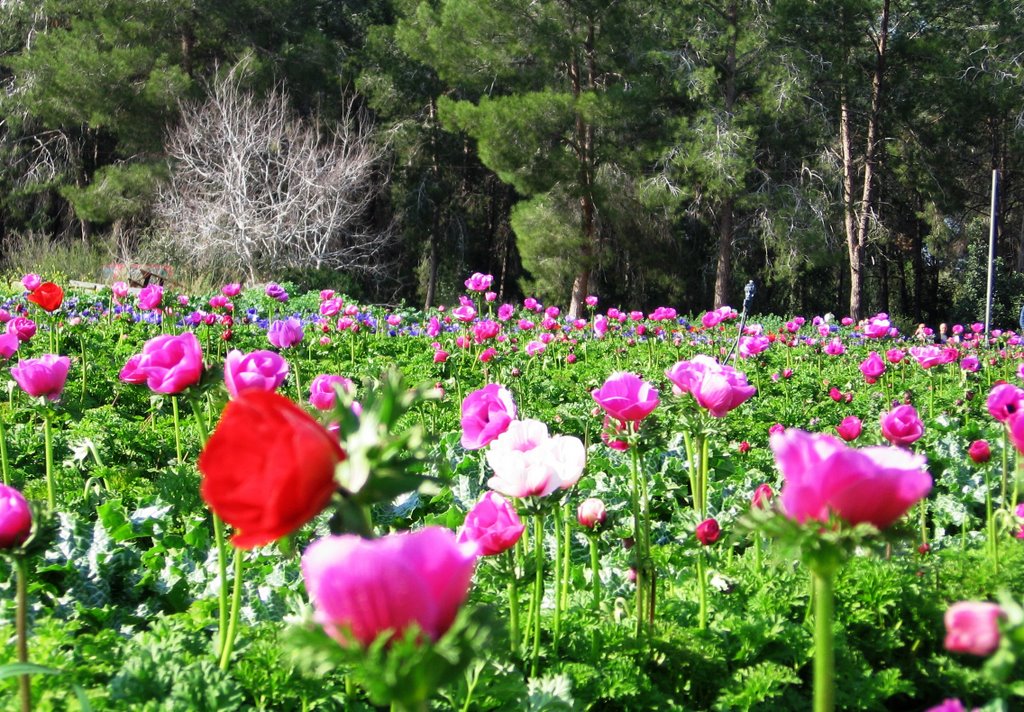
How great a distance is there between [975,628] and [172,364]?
60.0 inches

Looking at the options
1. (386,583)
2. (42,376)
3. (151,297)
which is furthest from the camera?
(151,297)

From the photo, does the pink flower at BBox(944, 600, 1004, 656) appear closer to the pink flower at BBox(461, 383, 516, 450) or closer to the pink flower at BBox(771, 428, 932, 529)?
the pink flower at BBox(771, 428, 932, 529)

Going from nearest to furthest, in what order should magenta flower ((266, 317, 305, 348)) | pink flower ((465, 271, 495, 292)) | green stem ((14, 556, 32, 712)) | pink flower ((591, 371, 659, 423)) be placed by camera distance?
green stem ((14, 556, 32, 712)), pink flower ((591, 371, 659, 423)), magenta flower ((266, 317, 305, 348)), pink flower ((465, 271, 495, 292))

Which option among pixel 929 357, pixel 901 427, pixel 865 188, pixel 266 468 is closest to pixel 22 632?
pixel 266 468

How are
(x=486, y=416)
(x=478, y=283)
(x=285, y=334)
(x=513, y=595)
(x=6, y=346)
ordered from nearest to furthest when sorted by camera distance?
(x=513, y=595), (x=486, y=416), (x=6, y=346), (x=285, y=334), (x=478, y=283)

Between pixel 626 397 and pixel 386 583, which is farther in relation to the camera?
pixel 626 397

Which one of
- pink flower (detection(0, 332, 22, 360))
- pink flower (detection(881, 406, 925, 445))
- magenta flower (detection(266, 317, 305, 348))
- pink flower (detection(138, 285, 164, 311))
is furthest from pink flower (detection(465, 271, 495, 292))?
pink flower (detection(881, 406, 925, 445))

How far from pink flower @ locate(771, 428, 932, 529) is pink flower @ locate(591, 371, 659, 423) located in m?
0.95

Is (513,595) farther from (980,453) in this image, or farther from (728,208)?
(728,208)

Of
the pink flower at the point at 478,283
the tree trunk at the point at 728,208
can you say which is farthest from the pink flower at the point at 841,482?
the tree trunk at the point at 728,208

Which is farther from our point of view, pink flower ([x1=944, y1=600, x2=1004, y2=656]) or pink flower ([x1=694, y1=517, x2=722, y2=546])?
pink flower ([x1=694, y1=517, x2=722, y2=546])

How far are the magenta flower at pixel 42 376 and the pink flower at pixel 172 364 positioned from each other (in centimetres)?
72

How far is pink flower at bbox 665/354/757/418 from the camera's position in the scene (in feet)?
6.14

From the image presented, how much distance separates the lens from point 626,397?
1.78 metres
